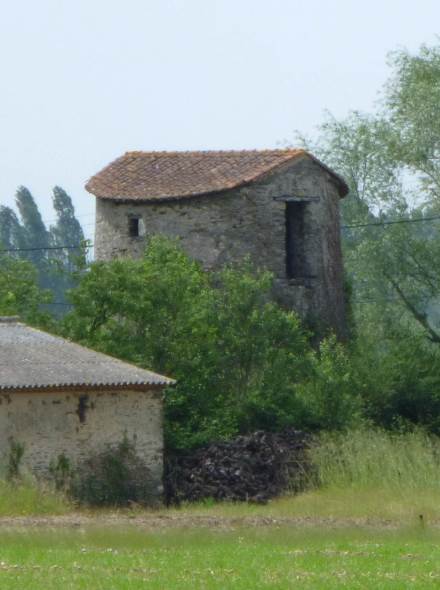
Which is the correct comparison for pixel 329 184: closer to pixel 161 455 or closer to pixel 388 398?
pixel 388 398

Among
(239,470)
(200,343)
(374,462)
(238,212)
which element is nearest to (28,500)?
(239,470)

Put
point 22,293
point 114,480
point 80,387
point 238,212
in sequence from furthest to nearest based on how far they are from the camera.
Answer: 1. point 238,212
2. point 22,293
3. point 114,480
4. point 80,387

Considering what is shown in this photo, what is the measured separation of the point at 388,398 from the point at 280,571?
806 inches

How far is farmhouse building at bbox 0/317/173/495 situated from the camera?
2945cm

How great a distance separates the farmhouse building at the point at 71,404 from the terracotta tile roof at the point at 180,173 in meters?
9.40

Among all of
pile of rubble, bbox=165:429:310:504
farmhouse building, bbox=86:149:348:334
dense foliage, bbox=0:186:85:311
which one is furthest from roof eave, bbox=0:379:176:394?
dense foliage, bbox=0:186:85:311

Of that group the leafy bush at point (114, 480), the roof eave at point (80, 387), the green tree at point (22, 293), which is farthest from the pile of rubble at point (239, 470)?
the green tree at point (22, 293)

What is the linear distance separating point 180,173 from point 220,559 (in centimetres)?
2353

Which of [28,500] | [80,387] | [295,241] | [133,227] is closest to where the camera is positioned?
[28,500]

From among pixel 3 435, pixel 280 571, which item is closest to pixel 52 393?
pixel 3 435

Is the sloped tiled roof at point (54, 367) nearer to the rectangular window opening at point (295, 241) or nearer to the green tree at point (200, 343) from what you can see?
the green tree at point (200, 343)

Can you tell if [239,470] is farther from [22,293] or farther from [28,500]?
[22,293]

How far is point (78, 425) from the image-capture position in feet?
98.6

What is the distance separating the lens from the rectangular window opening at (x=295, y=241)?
1634 inches
